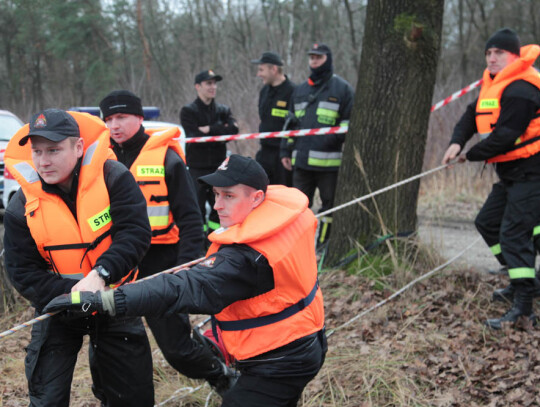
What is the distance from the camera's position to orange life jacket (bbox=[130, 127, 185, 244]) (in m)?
3.52

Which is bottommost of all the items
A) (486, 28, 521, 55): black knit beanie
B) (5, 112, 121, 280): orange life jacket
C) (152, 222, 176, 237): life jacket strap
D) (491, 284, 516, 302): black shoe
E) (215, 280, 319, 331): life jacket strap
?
(491, 284, 516, 302): black shoe

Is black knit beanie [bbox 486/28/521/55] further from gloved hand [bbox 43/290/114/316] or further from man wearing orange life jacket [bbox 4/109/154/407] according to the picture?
gloved hand [bbox 43/290/114/316]

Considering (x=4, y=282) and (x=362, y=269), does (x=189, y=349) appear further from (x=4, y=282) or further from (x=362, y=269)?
(x=4, y=282)

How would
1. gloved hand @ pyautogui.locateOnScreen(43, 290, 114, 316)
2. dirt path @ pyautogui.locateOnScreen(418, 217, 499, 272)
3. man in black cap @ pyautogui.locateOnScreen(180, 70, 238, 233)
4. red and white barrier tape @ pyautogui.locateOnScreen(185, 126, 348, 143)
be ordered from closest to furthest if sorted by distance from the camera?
gloved hand @ pyautogui.locateOnScreen(43, 290, 114, 316) → dirt path @ pyautogui.locateOnScreen(418, 217, 499, 272) → red and white barrier tape @ pyautogui.locateOnScreen(185, 126, 348, 143) → man in black cap @ pyautogui.locateOnScreen(180, 70, 238, 233)

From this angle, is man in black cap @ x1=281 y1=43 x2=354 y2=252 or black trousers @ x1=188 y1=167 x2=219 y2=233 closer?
man in black cap @ x1=281 y1=43 x2=354 y2=252

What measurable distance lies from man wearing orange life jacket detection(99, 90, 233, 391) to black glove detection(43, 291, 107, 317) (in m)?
1.27

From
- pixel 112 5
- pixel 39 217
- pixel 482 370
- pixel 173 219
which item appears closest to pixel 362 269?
pixel 482 370

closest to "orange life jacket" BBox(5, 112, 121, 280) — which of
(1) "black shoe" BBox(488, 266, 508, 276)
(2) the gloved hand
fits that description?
(2) the gloved hand

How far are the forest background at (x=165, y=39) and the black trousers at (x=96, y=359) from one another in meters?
15.6

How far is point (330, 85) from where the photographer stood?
20.6 feet

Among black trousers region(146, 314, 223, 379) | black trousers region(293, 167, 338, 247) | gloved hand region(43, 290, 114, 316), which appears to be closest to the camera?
gloved hand region(43, 290, 114, 316)

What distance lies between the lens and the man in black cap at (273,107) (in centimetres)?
709

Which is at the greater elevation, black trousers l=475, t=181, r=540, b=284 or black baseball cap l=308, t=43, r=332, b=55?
black baseball cap l=308, t=43, r=332, b=55

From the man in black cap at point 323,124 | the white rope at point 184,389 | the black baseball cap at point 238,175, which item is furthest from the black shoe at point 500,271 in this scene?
the black baseball cap at point 238,175
